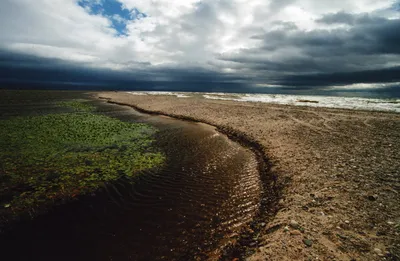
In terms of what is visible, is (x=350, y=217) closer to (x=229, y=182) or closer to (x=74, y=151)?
(x=229, y=182)

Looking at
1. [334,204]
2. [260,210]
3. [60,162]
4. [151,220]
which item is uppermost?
[334,204]

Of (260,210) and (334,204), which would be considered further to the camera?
(260,210)

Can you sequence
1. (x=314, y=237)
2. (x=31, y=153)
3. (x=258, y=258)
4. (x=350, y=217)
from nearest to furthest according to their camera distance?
1. (x=258, y=258)
2. (x=314, y=237)
3. (x=350, y=217)
4. (x=31, y=153)

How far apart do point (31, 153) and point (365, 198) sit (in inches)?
926

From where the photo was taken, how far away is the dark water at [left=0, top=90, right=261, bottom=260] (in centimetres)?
739

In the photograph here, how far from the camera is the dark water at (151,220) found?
7.39 m

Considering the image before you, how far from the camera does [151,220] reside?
9.24 meters

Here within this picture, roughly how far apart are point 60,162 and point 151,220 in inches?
413

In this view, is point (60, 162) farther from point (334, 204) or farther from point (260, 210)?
point (334, 204)

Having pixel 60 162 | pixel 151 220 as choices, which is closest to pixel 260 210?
pixel 151 220

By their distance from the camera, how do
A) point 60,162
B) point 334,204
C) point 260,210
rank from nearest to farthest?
point 334,204 < point 260,210 < point 60,162

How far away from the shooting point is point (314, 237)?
23.7 ft

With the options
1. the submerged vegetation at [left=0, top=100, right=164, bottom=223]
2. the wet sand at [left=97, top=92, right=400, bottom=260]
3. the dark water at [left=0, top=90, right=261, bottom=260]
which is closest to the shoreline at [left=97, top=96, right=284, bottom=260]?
the wet sand at [left=97, top=92, right=400, bottom=260]

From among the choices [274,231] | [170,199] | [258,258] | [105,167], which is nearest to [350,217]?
[274,231]
